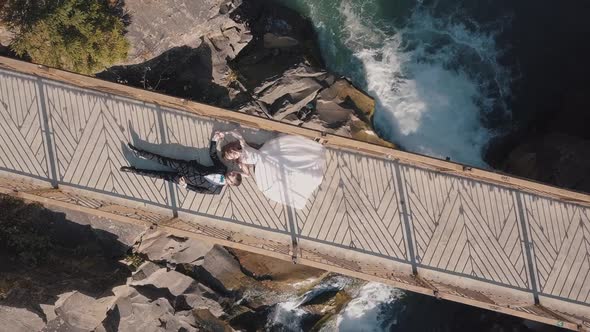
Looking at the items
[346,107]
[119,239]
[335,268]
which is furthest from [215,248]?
[346,107]

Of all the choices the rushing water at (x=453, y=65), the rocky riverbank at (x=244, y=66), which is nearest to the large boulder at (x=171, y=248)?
the rushing water at (x=453, y=65)

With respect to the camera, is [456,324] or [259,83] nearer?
[259,83]

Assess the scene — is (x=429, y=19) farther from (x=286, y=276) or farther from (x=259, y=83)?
(x=286, y=276)

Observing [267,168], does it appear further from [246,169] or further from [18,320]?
[18,320]

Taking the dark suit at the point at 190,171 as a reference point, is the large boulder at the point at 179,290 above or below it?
below

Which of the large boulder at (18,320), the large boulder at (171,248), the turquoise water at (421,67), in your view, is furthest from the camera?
the turquoise water at (421,67)

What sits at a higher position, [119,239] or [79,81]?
[79,81]

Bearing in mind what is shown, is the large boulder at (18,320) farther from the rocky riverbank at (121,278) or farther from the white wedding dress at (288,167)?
the white wedding dress at (288,167)
